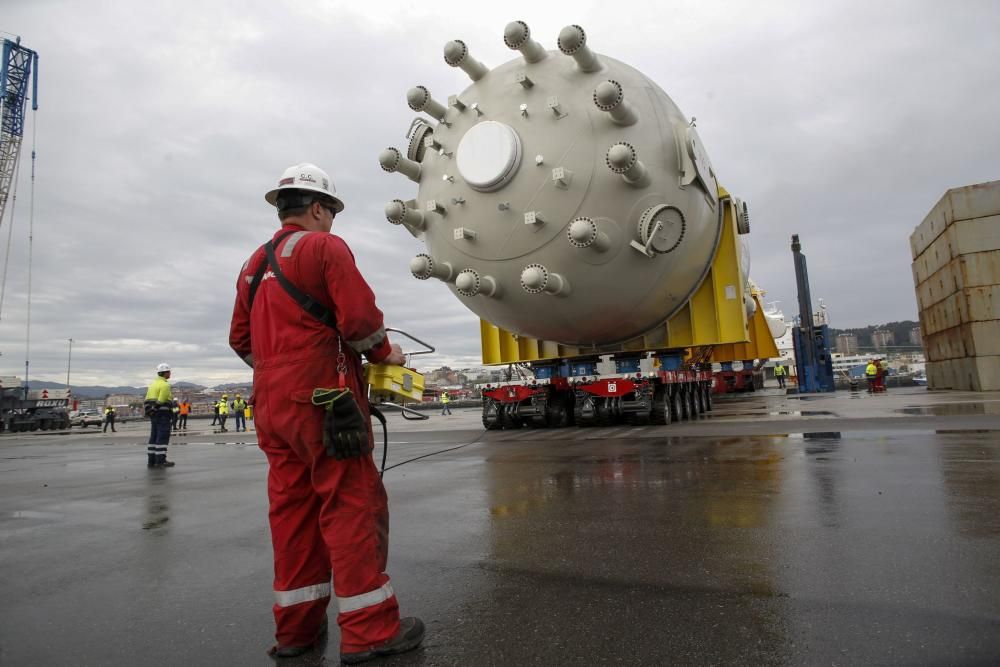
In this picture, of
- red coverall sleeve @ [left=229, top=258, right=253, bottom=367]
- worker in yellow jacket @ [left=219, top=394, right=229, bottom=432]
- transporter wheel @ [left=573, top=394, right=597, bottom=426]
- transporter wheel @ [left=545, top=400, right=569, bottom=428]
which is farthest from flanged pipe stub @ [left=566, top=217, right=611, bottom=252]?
worker in yellow jacket @ [left=219, top=394, right=229, bottom=432]

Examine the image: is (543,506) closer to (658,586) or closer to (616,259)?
(658,586)

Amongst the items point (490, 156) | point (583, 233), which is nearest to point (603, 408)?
point (583, 233)

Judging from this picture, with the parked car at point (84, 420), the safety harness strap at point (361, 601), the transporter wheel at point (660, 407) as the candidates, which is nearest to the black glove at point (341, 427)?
the safety harness strap at point (361, 601)

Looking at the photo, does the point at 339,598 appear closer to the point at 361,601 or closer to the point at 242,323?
the point at 361,601

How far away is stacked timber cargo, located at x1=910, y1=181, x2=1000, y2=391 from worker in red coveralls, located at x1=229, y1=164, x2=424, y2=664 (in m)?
19.1

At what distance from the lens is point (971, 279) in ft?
53.3

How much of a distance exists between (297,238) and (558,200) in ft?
17.4

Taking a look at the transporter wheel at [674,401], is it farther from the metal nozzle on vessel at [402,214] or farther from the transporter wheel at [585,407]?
the metal nozzle on vessel at [402,214]

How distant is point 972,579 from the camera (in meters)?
2.24

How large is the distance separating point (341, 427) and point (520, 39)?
20.7 ft

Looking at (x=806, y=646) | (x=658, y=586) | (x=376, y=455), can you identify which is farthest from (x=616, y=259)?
(x=806, y=646)

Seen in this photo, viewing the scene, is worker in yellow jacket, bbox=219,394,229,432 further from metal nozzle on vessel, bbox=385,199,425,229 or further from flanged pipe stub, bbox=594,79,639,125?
flanged pipe stub, bbox=594,79,639,125

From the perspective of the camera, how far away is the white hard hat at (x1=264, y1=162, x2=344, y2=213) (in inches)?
96.7

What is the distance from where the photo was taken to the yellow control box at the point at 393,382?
2.58m
